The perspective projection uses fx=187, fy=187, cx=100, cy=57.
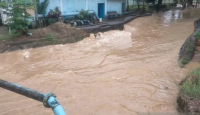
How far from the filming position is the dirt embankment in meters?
10.5

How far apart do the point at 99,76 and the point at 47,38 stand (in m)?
5.74

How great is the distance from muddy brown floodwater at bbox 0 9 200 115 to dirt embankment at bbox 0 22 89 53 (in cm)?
46

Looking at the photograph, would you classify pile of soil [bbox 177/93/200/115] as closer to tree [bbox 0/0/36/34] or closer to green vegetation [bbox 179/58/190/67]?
green vegetation [bbox 179/58/190/67]

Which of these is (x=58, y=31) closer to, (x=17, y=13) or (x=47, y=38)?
(x=47, y=38)

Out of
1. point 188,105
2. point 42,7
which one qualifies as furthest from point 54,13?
point 188,105

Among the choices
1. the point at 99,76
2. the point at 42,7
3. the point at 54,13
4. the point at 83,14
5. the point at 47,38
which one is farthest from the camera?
the point at 83,14

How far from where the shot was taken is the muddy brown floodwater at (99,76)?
5.38 m

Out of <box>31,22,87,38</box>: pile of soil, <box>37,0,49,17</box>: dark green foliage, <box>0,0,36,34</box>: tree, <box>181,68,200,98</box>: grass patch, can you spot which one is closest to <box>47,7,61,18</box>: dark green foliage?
<box>37,0,49,17</box>: dark green foliage

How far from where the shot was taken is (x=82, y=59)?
31.6 ft

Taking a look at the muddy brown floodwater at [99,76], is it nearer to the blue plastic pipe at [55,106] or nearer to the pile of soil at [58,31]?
the pile of soil at [58,31]

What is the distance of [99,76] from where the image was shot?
7.54 meters

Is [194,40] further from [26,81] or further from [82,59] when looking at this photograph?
[26,81]

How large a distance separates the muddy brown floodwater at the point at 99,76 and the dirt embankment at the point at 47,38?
0.46 meters

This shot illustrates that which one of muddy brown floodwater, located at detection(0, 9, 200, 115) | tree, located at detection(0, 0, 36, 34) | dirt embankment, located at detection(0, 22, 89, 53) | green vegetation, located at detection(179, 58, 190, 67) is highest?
tree, located at detection(0, 0, 36, 34)
